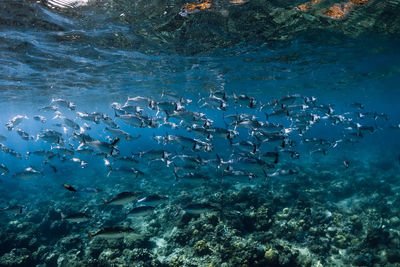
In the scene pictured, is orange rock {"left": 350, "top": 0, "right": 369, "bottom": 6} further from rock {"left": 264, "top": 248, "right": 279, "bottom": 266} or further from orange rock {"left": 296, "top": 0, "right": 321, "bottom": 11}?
rock {"left": 264, "top": 248, "right": 279, "bottom": 266}

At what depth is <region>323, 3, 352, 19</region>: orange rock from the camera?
1134cm

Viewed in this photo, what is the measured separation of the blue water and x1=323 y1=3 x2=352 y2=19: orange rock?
2000 millimetres

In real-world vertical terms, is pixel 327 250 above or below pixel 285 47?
below

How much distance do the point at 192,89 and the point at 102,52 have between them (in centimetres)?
1682

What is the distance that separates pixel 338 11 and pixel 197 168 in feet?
35.2

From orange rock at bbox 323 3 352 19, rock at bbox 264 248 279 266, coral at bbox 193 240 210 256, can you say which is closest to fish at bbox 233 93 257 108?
rock at bbox 264 248 279 266

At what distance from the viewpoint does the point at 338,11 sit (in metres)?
11.8

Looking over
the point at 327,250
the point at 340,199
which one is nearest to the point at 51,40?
the point at 327,250

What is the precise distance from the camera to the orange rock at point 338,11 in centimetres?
1134

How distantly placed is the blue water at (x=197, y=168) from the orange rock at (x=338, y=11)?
2000 mm

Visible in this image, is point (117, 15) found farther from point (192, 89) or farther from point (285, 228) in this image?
point (192, 89)

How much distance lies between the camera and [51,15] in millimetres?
10820

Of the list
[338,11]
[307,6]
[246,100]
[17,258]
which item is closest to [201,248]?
[246,100]

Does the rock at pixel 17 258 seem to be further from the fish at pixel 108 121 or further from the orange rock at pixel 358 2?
the orange rock at pixel 358 2
